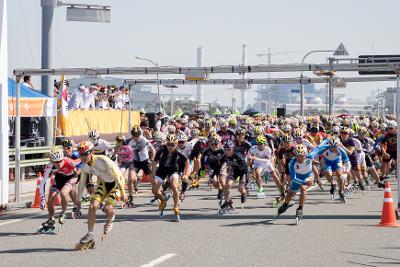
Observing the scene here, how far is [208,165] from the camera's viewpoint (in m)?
20.2

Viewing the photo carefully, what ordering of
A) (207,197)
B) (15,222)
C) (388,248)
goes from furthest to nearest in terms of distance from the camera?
(207,197), (15,222), (388,248)

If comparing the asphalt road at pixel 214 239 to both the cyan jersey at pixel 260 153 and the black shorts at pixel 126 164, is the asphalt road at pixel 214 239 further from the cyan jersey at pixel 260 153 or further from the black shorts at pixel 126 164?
the cyan jersey at pixel 260 153

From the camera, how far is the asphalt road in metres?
11.9

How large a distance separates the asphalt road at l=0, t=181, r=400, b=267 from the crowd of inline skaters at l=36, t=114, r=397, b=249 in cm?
47

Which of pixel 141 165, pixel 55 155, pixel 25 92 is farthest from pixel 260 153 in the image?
pixel 25 92

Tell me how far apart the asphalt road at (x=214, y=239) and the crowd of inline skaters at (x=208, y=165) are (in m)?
0.47

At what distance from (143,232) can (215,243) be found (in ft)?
6.47

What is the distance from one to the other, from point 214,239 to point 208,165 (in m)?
6.16

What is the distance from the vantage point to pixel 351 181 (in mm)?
26703

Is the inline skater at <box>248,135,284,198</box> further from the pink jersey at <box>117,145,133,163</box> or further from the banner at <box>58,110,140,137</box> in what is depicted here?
the banner at <box>58,110,140,137</box>

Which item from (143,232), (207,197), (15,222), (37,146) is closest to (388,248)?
(143,232)

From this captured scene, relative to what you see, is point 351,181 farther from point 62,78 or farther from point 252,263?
point 252,263

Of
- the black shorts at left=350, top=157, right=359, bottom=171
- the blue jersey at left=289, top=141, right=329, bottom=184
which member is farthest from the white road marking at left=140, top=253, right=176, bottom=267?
the black shorts at left=350, top=157, right=359, bottom=171

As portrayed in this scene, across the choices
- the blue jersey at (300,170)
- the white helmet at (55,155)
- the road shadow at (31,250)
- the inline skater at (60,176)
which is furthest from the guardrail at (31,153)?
the road shadow at (31,250)
